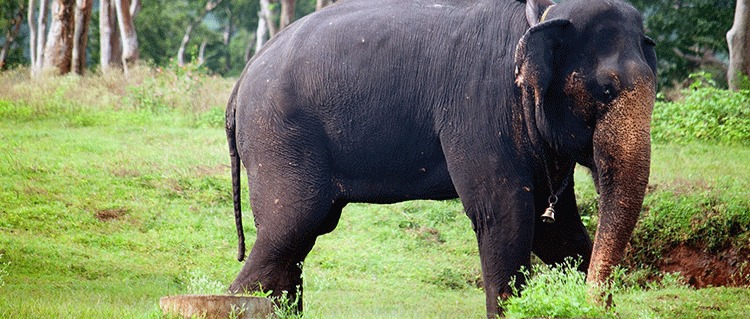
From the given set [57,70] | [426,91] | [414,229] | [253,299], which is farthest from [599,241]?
[57,70]

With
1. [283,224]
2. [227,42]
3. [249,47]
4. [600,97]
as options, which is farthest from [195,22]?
[600,97]

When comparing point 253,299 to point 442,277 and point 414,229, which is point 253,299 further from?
point 414,229

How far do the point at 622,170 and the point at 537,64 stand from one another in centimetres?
76

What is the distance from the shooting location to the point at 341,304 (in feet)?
33.2

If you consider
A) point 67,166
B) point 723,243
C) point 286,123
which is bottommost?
point 67,166

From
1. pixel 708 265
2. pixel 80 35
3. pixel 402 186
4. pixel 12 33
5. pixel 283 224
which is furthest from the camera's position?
pixel 12 33

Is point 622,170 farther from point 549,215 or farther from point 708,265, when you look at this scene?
point 708,265

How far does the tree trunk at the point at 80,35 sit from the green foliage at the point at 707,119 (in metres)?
16.8

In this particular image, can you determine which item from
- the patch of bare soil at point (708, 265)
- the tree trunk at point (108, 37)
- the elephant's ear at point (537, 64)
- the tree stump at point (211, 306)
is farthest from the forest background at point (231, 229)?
the tree trunk at point (108, 37)

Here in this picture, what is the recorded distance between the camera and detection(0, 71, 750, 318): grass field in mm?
9578

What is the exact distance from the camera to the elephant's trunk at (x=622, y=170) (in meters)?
6.55

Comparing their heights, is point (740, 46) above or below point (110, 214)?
above

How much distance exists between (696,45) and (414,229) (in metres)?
15.2

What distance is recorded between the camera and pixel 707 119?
1627cm
